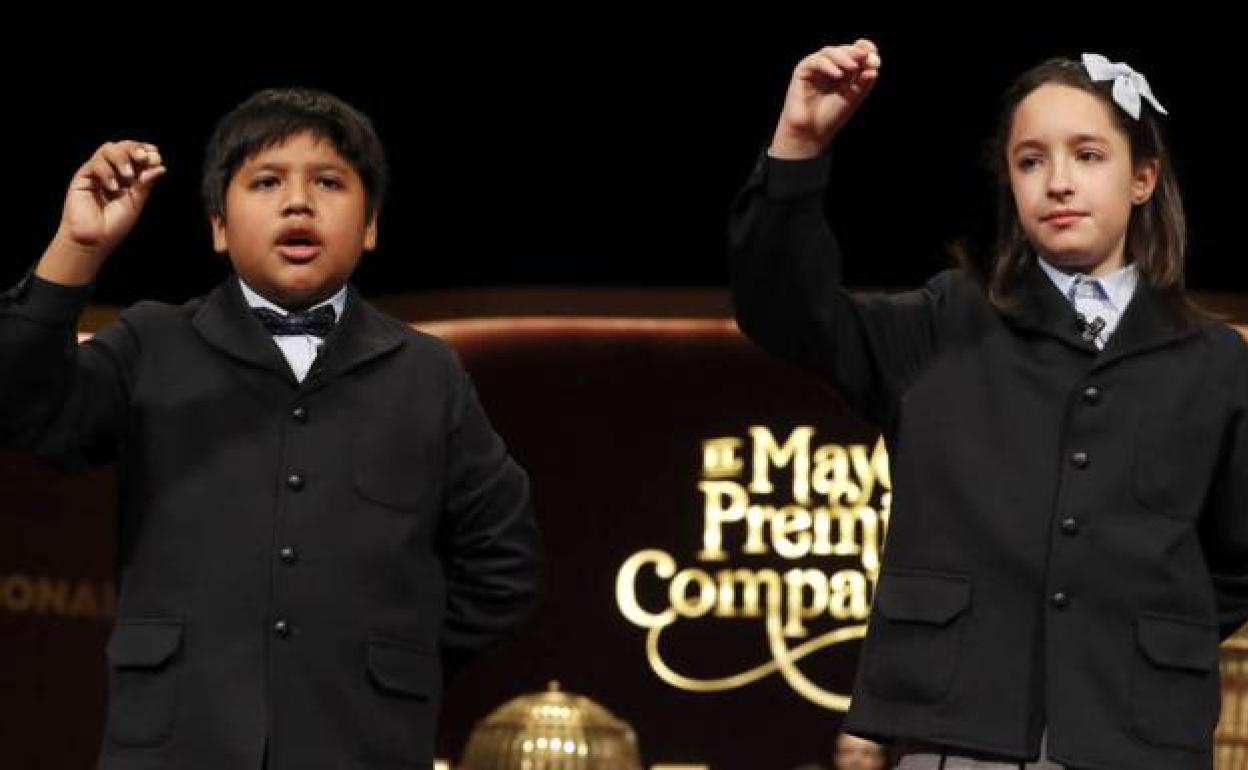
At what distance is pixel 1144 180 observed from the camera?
268 cm

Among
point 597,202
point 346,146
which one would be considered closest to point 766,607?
point 597,202

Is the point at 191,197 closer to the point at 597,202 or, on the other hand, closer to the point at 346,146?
the point at 597,202

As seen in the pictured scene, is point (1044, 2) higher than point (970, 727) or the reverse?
higher

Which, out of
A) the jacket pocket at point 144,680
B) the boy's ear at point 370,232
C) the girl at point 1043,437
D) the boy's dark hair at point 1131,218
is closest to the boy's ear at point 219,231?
the boy's ear at point 370,232

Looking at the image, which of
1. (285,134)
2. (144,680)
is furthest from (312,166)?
(144,680)

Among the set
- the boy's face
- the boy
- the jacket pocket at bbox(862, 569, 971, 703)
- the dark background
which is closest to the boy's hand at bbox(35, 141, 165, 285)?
the boy

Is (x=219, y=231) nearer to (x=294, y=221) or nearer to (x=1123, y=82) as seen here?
(x=294, y=221)

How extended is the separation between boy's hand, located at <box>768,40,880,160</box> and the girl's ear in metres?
0.34

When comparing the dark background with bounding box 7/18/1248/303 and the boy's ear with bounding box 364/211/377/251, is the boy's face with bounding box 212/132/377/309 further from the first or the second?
the dark background with bounding box 7/18/1248/303

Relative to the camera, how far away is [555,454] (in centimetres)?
756

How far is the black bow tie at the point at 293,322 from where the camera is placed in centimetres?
274

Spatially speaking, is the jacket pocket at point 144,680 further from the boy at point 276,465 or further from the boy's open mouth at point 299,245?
the boy's open mouth at point 299,245

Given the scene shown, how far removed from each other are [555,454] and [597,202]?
89 centimetres

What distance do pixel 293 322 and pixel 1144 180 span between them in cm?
91
